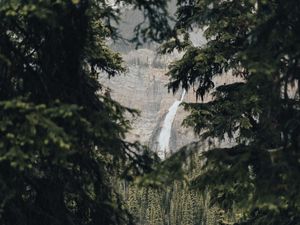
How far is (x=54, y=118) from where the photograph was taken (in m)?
7.16

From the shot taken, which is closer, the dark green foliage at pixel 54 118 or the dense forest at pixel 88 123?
the dark green foliage at pixel 54 118

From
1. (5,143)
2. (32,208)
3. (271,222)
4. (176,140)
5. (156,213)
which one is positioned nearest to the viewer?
(5,143)

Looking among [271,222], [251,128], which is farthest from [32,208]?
[251,128]

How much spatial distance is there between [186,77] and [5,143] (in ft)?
28.1

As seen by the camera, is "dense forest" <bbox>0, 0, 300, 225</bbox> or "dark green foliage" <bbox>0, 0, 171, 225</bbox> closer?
"dark green foliage" <bbox>0, 0, 171, 225</bbox>

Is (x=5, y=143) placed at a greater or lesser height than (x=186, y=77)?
lesser

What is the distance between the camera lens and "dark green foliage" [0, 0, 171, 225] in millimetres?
6770

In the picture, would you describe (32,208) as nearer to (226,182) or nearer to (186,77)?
(226,182)

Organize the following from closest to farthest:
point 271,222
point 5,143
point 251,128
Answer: point 5,143, point 271,222, point 251,128

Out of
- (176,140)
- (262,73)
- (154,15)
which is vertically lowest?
(262,73)

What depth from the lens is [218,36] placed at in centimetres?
1430

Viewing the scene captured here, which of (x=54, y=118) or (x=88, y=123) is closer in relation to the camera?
(x=88, y=123)

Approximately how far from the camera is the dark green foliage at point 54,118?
22.2 ft

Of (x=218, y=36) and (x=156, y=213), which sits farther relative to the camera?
(x=156, y=213)
